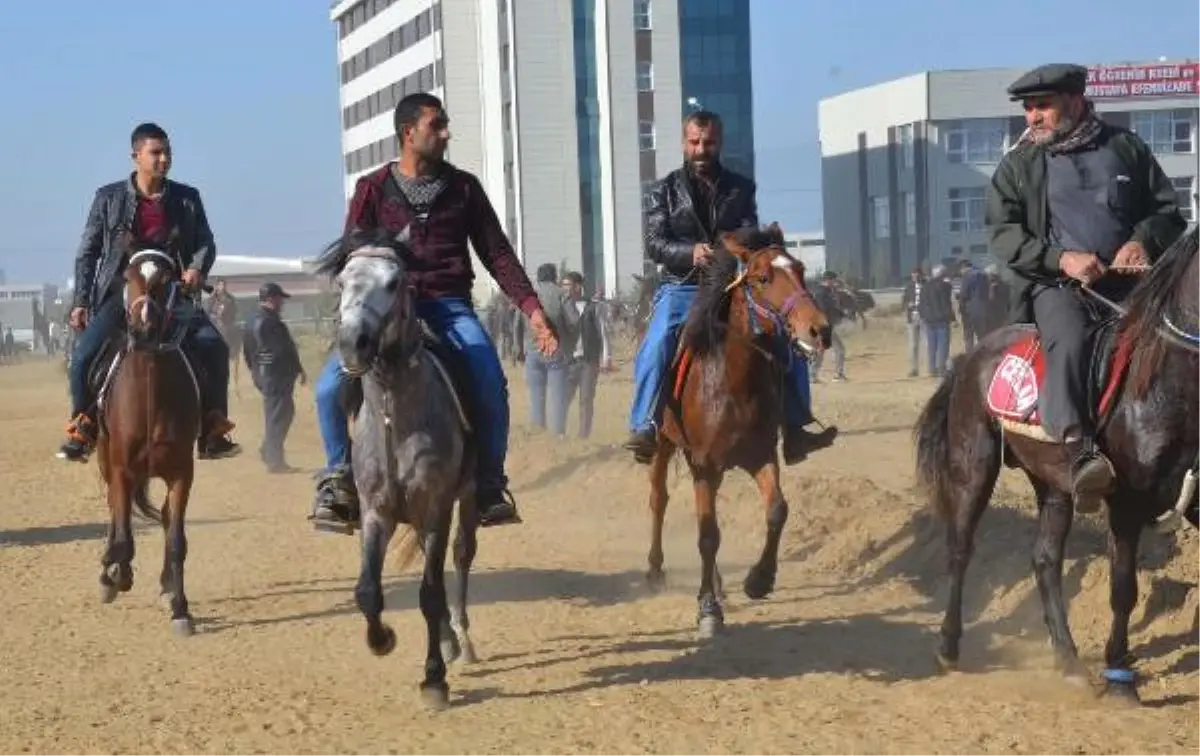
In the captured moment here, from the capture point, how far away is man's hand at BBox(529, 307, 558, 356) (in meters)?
10.0

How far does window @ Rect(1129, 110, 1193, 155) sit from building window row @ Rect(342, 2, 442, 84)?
110ft

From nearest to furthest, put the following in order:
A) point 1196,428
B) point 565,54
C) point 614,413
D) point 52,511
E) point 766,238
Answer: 1. point 1196,428
2. point 766,238
3. point 52,511
4. point 614,413
5. point 565,54

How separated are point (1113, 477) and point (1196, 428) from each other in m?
0.43

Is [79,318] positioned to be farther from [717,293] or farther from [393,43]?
[393,43]

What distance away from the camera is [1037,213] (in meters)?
9.28

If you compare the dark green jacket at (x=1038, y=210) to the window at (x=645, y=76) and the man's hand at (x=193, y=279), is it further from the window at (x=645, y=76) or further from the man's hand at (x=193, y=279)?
the window at (x=645, y=76)

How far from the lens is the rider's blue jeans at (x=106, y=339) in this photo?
12.7 meters

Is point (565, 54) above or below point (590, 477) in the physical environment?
above

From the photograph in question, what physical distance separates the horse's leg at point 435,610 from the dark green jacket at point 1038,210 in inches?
119

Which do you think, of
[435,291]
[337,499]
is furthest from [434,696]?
[435,291]

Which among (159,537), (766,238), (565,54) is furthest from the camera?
(565,54)

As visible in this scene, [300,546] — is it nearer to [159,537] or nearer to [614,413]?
[159,537]

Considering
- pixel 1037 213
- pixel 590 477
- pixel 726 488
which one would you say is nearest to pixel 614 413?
pixel 590 477

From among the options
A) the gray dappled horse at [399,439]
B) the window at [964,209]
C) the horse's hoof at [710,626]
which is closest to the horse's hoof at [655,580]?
the horse's hoof at [710,626]
